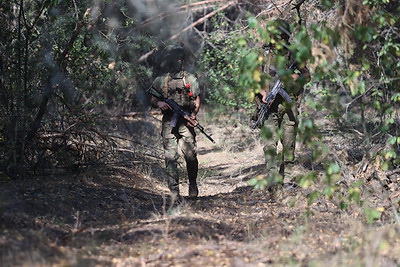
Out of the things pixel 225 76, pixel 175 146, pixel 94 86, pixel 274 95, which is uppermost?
pixel 225 76

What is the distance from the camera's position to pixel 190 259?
4.55 meters

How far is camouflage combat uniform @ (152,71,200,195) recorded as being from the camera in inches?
292

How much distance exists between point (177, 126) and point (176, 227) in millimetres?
2181

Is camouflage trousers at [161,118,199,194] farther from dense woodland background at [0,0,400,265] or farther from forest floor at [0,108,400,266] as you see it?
dense woodland background at [0,0,400,265]

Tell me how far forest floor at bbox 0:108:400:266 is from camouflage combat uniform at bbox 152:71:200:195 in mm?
540

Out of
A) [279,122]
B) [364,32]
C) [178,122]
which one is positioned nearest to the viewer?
[364,32]

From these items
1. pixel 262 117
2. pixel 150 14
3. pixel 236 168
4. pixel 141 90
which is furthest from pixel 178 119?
pixel 141 90

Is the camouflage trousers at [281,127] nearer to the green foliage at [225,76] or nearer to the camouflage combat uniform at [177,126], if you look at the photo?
the camouflage combat uniform at [177,126]

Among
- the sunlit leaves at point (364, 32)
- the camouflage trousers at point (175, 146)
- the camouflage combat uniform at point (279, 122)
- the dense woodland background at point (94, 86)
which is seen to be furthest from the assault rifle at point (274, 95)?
the sunlit leaves at point (364, 32)

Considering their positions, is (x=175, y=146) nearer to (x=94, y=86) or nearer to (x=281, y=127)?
(x=281, y=127)

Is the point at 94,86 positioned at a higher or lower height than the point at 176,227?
higher

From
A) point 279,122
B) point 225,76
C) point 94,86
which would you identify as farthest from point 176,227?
point 225,76

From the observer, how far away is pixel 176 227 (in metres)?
5.48

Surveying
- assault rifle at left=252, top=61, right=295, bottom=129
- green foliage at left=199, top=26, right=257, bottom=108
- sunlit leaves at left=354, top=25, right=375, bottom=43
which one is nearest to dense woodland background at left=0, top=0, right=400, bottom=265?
sunlit leaves at left=354, top=25, right=375, bottom=43
